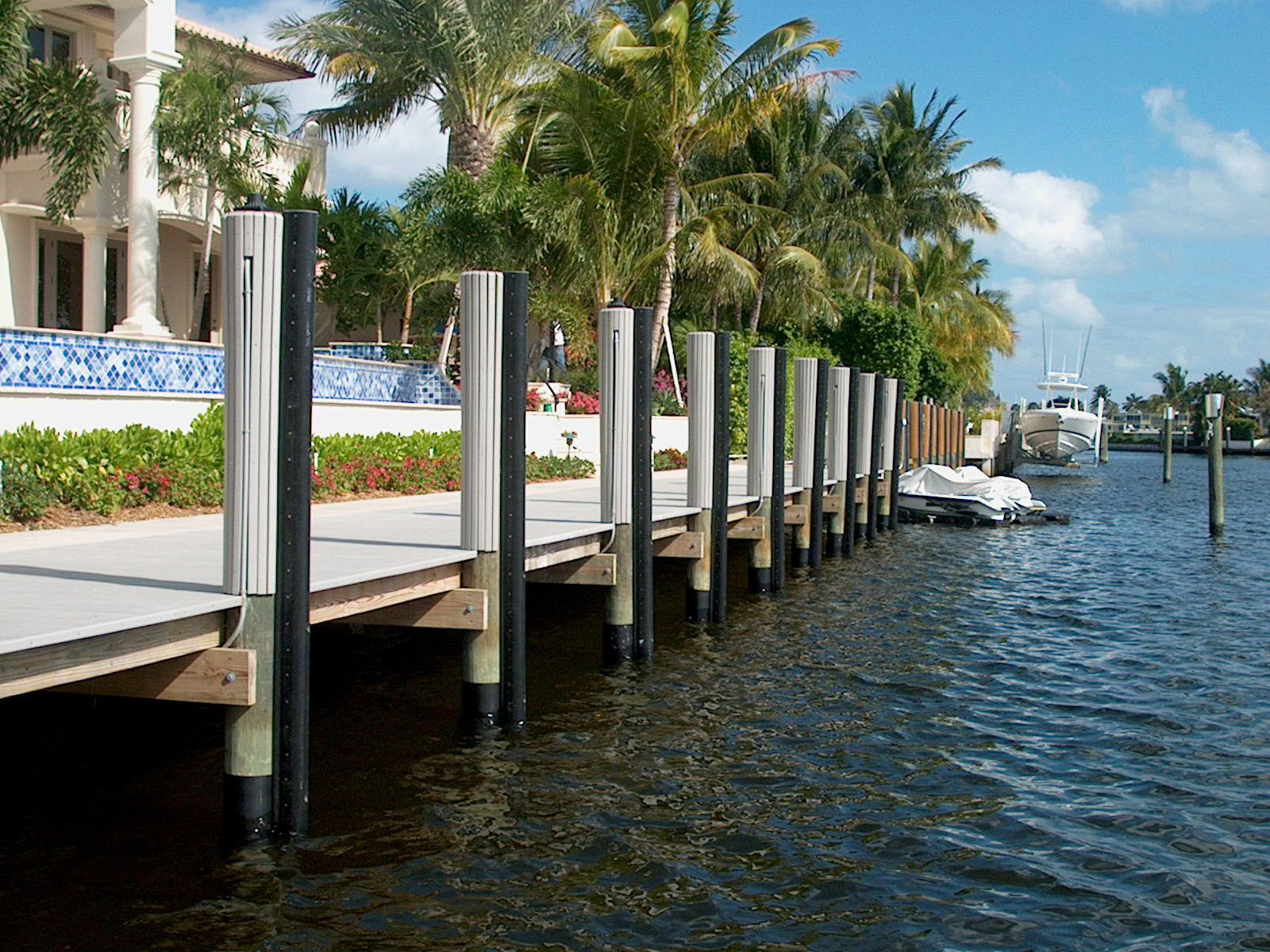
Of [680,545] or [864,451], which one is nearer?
[680,545]

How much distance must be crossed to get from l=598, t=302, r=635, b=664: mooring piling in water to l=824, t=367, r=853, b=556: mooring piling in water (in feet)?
31.5

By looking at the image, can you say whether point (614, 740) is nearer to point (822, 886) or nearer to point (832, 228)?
point (822, 886)

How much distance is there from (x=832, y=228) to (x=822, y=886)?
3664 cm

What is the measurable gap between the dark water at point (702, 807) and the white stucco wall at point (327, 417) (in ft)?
11.0

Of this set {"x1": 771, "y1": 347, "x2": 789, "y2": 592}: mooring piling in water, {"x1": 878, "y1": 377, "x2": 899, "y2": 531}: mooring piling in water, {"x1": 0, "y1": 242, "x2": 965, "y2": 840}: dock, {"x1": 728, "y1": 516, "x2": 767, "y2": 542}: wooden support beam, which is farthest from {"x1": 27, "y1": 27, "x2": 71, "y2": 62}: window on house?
{"x1": 878, "y1": 377, "x2": 899, "y2": 531}: mooring piling in water

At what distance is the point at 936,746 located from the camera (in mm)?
9852

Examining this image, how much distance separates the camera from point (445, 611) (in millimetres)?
8977

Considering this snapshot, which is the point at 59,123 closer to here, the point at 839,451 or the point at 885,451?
the point at 839,451

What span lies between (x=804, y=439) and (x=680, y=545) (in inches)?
210

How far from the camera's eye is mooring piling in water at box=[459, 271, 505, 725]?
9.09m

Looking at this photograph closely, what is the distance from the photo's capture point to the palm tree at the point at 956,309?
180 ft

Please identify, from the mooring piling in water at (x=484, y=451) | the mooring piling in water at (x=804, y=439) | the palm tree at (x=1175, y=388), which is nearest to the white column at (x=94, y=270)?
the mooring piling in water at (x=804, y=439)

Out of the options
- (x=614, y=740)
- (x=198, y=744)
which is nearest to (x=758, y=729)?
(x=614, y=740)

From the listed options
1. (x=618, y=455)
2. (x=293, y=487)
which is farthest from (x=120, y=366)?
(x=293, y=487)
